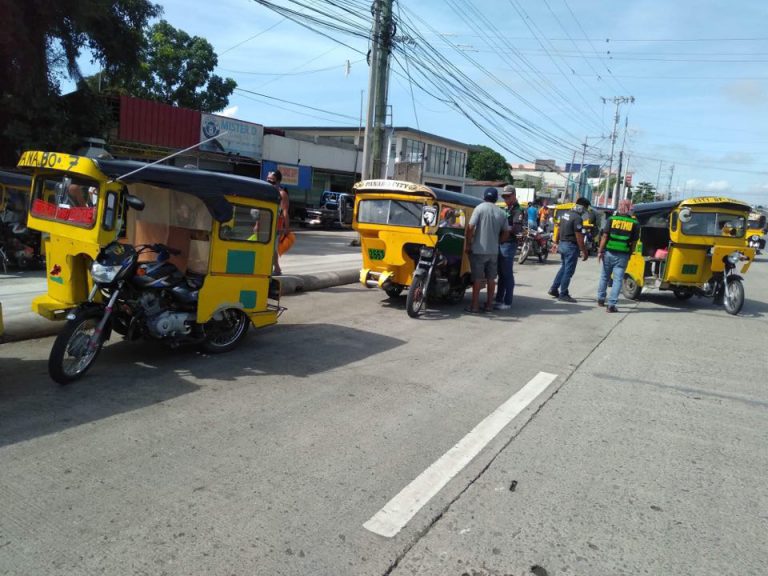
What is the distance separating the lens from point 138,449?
3781mm

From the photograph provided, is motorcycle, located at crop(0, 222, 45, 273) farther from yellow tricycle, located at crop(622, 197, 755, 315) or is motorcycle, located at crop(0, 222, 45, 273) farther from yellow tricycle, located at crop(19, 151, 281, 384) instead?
yellow tricycle, located at crop(622, 197, 755, 315)

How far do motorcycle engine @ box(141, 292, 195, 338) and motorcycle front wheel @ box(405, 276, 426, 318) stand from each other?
3.67 m

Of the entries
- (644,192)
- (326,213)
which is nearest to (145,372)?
(326,213)

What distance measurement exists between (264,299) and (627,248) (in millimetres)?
6658

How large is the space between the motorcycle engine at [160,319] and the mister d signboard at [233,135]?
2077 cm

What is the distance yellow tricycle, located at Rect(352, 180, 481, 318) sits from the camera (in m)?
8.50

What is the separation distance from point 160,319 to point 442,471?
3.16m

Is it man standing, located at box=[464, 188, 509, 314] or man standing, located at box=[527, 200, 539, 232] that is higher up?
man standing, located at box=[527, 200, 539, 232]

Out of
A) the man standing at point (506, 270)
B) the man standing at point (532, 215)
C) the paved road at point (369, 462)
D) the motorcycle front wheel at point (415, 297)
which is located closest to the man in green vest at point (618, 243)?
the man standing at point (506, 270)

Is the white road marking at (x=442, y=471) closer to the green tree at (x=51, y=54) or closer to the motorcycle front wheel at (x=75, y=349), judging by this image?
the motorcycle front wheel at (x=75, y=349)

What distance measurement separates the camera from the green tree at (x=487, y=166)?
66125mm

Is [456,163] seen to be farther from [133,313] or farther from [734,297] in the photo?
[133,313]

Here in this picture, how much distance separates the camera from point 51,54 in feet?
57.6

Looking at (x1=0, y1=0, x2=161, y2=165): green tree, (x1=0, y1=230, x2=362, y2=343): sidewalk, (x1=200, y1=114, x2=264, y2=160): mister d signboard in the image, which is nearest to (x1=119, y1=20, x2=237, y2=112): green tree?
(x1=200, y1=114, x2=264, y2=160): mister d signboard
